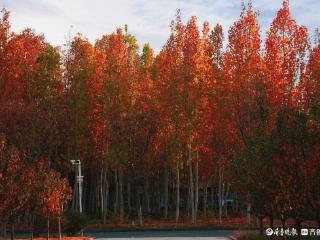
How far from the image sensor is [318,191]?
19.3 m

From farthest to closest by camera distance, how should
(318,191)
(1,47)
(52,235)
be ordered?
(1,47), (52,235), (318,191)

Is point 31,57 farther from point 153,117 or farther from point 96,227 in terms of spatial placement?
point 96,227

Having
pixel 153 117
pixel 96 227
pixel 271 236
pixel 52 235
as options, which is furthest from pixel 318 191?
pixel 153 117

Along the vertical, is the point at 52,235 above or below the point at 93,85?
below

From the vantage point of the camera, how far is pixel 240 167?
27.4m

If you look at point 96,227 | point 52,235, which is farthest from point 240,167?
point 96,227

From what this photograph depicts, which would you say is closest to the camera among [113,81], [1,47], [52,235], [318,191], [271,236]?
[318,191]

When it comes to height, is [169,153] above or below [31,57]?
below

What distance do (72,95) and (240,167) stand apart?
22.4 meters

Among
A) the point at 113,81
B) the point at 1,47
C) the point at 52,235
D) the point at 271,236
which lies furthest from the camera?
the point at 113,81

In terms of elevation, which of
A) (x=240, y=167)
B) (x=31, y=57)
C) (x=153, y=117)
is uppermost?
(x=31, y=57)

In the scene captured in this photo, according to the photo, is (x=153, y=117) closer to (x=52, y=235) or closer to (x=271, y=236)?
(x=52, y=235)

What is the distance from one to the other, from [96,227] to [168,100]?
10247 millimetres

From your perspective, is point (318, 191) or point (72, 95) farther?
point (72, 95)
